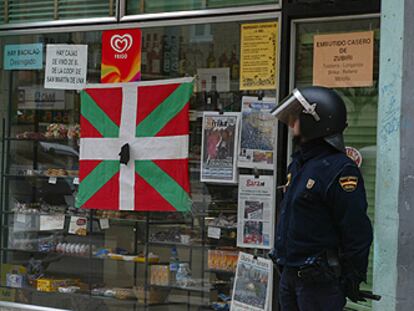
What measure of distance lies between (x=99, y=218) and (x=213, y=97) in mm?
1577

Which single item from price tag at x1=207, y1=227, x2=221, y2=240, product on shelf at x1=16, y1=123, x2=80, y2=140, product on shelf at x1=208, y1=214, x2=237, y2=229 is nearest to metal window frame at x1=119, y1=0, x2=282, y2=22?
product on shelf at x1=16, y1=123, x2=80, y2=140

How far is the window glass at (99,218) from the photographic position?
261 inches

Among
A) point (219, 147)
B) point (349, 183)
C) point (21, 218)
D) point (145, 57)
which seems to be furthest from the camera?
point (21, 218)

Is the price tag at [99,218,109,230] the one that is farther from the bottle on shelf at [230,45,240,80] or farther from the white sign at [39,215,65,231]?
the bottle on shelf at [230,45,240,80]

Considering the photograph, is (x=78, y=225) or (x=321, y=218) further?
(x=78, y=225)

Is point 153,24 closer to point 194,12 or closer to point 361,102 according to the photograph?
point 194,12

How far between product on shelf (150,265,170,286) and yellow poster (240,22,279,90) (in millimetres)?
1723

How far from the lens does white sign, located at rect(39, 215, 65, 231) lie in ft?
24.4

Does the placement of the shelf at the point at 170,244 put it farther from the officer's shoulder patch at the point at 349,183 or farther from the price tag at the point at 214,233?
the officer's shoulder patch at the point at 349,183

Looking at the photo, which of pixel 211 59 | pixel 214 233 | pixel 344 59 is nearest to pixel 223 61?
pixel 211 59

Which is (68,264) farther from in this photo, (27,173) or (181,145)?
(181,145)

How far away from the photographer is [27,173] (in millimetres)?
7656

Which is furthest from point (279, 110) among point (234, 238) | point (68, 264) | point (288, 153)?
point (68, 264)

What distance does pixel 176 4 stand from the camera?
680cm
